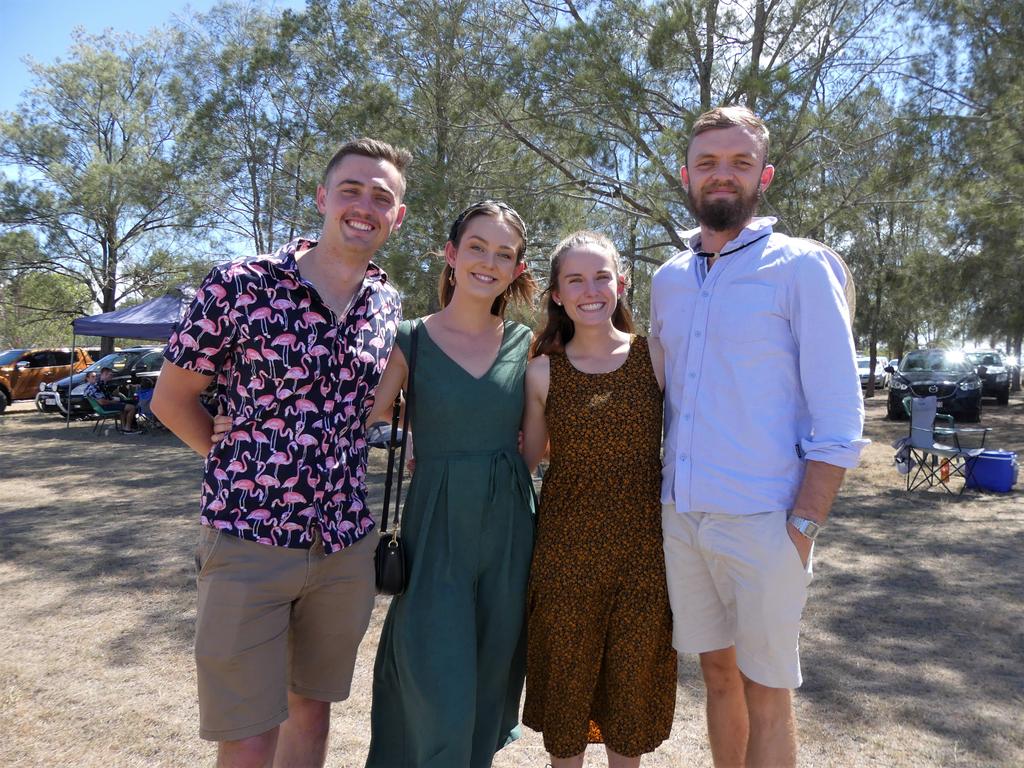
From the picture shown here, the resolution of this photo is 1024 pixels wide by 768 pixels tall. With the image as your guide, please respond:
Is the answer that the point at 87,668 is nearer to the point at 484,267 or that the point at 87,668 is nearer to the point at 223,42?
the point at 484,267

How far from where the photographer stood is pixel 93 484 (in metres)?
9.05

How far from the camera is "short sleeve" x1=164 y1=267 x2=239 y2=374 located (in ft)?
6.29

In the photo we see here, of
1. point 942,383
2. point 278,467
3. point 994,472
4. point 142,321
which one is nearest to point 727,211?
point 278,467

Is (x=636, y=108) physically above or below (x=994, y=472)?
Result: above

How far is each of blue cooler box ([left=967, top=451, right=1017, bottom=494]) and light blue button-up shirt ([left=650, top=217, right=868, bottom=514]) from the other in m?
7.37

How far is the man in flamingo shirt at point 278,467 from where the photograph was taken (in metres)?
1.91

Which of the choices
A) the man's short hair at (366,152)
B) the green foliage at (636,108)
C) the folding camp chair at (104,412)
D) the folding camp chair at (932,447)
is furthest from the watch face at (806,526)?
the folding camp chair at (104,412)

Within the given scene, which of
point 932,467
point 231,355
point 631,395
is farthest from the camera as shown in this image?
point 932,467

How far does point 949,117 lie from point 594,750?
7.72 meters

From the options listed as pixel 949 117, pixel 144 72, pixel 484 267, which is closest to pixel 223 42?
pixel 144 72

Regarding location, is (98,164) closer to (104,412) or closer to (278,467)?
(104,412)

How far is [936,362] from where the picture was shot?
16625 mm

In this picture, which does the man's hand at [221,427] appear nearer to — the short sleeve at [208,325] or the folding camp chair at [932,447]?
the short sleeve at [208,325]

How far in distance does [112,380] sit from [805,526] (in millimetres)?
16887
